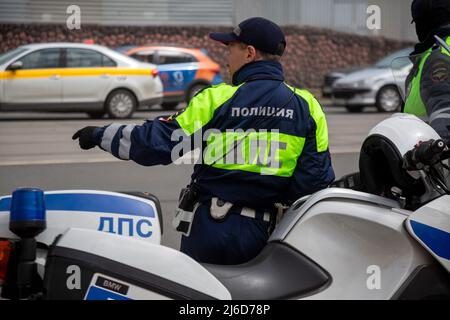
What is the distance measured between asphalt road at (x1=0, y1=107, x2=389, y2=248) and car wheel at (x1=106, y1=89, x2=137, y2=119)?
1867 millimetres

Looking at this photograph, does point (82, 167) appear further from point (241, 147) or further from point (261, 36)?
point (241, 147)

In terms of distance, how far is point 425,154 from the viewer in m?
2.85

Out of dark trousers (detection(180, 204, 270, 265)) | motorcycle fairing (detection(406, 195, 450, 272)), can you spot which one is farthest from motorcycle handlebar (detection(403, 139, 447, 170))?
dark trousers (detection(180, 204, 270, 265))

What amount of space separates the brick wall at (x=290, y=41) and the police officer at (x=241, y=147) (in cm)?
2212

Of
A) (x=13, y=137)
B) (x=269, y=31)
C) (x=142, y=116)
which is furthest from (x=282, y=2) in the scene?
(x=269, y=31)

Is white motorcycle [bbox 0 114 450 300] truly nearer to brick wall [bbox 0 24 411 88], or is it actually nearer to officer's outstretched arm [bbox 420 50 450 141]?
officer's outstretched arm [bbox 420 50 450 141]

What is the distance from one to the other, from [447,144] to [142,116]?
1582 cm

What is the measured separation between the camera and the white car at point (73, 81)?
16.9 meters

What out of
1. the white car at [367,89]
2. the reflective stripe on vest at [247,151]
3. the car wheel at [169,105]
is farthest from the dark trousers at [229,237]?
the car wheel at [169,105]

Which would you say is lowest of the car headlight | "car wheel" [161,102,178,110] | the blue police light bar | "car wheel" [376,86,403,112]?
"car wheel" [161,102,178,110]

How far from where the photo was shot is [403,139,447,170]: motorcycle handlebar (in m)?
2.85

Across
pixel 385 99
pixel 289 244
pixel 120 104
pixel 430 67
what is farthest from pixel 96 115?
pixel 289 244

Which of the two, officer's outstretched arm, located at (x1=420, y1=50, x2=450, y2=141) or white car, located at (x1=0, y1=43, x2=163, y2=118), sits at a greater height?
officer's outstretched arm, located at (x1=420, y1=50, x2=450, y2=141)

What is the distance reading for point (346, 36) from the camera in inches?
1102
